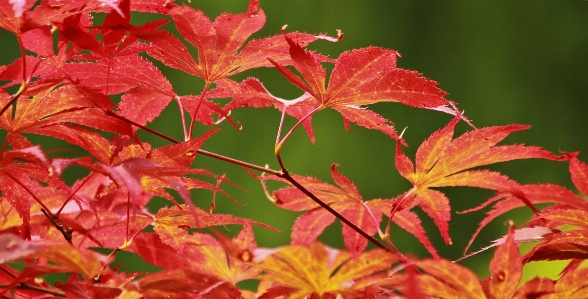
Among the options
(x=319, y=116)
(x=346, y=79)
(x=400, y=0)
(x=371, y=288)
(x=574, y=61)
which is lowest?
(x=319, y=116)

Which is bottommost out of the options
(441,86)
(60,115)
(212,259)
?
(441,86)

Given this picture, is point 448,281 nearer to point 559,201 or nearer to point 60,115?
point 559,201

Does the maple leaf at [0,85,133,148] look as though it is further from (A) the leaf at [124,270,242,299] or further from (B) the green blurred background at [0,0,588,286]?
(B) the green blurred background at [0,0,588,286]

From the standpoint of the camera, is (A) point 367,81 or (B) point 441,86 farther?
(B) point 441,86

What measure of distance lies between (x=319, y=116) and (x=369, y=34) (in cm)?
38

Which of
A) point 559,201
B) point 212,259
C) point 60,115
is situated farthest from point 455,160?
point 60,115

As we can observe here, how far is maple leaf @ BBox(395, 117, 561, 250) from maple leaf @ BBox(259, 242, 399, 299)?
0.13m

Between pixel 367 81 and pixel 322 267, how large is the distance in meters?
0.18

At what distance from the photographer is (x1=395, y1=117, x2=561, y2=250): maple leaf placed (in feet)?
1.58

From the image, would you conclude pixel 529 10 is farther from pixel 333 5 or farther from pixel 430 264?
pixel 430 264

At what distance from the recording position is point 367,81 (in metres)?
0.49

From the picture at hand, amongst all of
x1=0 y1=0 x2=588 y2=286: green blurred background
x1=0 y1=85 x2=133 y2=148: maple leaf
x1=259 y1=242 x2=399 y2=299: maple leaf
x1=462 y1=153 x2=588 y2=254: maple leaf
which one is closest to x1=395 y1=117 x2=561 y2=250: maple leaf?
x1=462 y1=153 x2=588 y2=254: maple leaf

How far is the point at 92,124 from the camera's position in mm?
477

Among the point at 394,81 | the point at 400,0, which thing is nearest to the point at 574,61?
the point at 400,0
